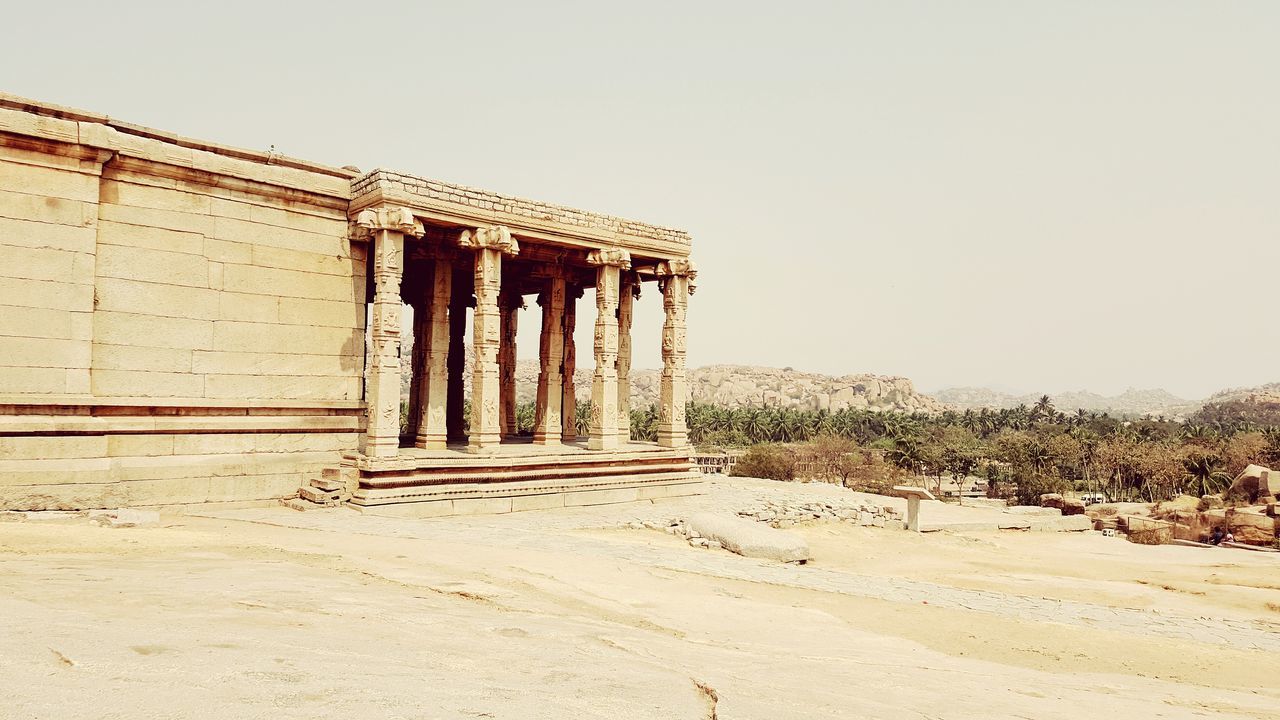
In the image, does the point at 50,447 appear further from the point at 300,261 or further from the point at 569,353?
the point at 569,353

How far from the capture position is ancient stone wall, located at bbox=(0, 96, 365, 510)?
12.1m

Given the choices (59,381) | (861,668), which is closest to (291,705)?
(861,668)

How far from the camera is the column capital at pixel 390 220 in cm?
1482

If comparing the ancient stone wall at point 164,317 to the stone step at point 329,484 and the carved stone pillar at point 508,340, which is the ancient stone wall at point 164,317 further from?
the carved stone pillar at point 508,340

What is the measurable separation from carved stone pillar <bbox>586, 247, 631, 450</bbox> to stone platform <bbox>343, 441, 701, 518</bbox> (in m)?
0.56

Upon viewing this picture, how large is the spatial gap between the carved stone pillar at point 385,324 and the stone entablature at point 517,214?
0.42 meters

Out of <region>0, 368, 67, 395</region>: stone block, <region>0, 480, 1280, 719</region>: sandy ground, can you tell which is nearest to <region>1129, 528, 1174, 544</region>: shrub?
<region>0, 480, 1280, 719</region>: sandy ground

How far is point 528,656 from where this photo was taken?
5012mm

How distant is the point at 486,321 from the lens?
16.3 metres

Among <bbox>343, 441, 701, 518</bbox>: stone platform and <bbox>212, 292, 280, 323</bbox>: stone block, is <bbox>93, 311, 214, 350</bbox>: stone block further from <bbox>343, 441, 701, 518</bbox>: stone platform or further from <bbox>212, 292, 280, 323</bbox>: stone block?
<bbox>343, 441, 701, 518</bbox>: stone platform

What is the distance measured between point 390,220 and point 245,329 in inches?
134

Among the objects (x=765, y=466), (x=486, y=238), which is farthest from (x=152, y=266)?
(x=765, y=466)

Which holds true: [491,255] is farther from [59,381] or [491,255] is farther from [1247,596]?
[1247,596]

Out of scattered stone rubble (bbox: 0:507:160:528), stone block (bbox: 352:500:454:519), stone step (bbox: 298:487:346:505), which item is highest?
scattered stone rubble (bbox: 0:507:160:528)
